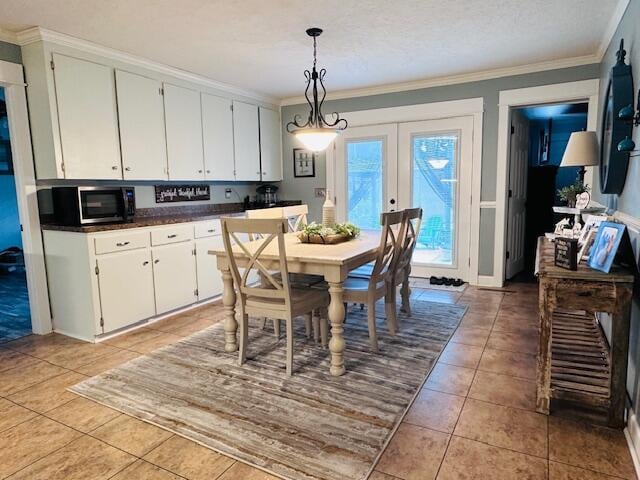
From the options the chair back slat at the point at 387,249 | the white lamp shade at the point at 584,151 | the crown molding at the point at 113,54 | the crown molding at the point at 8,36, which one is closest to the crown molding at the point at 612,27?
the white lamp shade at the point at 584,151

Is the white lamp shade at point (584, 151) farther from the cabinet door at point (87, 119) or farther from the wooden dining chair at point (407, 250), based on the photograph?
the cabinet door at point (87, 119)

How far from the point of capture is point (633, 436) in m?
1.79

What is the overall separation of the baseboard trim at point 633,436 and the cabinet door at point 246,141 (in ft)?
13.7

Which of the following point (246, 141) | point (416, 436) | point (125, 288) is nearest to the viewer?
point (416, 436)

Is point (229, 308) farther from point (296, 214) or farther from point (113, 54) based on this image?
point (113, 54)

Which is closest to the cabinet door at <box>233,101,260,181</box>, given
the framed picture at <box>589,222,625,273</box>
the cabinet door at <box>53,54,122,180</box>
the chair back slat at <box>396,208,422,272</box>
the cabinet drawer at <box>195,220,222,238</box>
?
the cabinet drawer at <box>195,220,222,238</box>

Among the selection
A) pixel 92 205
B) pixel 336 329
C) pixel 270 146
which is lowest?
pixel 336 329

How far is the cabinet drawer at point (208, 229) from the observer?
13.3 ft

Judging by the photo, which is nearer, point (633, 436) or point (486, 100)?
point (633, 436)

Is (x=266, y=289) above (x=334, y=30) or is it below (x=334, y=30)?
below

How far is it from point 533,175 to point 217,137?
4.17 m

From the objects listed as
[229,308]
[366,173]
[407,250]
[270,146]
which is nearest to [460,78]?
[366,173]

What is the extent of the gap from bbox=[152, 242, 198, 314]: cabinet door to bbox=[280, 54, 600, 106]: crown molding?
8.95 ft

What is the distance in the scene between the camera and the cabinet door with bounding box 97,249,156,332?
10.6 ft
